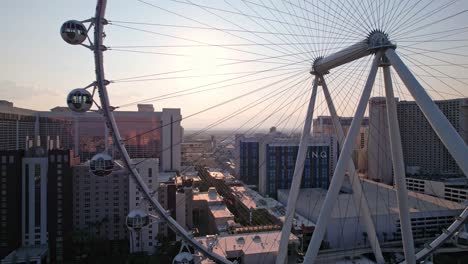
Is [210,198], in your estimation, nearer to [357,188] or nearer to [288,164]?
[288,164]

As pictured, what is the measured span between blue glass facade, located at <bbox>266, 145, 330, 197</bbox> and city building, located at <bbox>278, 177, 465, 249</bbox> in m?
4.96

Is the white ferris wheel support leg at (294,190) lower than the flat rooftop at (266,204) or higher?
higher

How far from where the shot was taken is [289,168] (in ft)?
103

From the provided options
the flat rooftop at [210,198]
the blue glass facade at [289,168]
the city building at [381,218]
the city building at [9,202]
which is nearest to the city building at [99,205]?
the city building at [9,202]

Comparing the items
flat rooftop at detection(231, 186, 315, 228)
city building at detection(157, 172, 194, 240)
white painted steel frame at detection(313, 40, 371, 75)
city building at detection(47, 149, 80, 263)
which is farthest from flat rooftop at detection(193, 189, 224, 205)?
white painted steel frame at detection(313, 40, 371, 75)

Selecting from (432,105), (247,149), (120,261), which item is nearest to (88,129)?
(247,149)

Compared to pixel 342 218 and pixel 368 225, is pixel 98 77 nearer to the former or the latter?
pixel 368 225

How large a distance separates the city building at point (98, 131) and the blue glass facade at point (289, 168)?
567 inches

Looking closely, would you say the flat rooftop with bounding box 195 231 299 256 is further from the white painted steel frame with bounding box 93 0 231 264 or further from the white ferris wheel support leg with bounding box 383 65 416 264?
the white ferris wheel support leg with bounding box 383 65 416 264

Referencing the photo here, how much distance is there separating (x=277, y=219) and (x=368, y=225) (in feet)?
47.0

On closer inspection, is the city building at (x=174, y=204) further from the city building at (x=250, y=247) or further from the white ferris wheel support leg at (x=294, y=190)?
the white ferris wheel support leg at (x=294, y=190)

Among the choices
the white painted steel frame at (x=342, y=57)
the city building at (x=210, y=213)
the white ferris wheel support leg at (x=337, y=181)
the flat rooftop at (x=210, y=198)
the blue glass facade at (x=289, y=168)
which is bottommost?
the city building at (x=210, y=213)

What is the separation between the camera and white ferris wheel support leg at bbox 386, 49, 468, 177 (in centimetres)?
425

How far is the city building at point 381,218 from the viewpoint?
1906 centimetres
